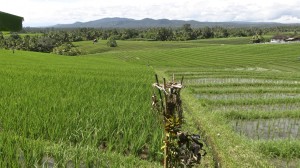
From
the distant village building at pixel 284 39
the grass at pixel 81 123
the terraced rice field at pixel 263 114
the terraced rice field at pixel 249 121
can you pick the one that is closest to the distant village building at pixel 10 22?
the grass at pixel 81 123

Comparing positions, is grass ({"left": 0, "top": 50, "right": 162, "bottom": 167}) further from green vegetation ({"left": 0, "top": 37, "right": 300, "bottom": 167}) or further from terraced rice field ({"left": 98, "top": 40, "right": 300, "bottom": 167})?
terraced rice field ({"left": 98, "top": 40, "right": 300, "bottom": 167})

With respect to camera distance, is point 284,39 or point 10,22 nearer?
point 10,22

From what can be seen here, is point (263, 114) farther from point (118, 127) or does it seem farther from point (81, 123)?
point (81, 123)

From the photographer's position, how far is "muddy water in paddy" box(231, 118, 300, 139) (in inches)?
320

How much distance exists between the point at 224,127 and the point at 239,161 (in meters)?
2.27

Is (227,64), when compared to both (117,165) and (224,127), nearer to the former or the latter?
(224,127)

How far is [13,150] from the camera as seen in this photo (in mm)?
4379

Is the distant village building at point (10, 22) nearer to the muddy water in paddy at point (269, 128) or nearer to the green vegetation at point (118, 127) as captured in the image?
the green vegetation at point (118, 127)

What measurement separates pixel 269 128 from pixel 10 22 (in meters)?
8.57

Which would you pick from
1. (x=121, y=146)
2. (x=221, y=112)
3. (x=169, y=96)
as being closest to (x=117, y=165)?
(x=121, y=146)

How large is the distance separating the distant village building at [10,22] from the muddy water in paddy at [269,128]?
24.9 ft

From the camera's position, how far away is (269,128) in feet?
28.3

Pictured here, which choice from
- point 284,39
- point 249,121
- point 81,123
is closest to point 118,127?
point 81,123

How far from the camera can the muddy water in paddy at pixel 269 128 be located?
812cm
